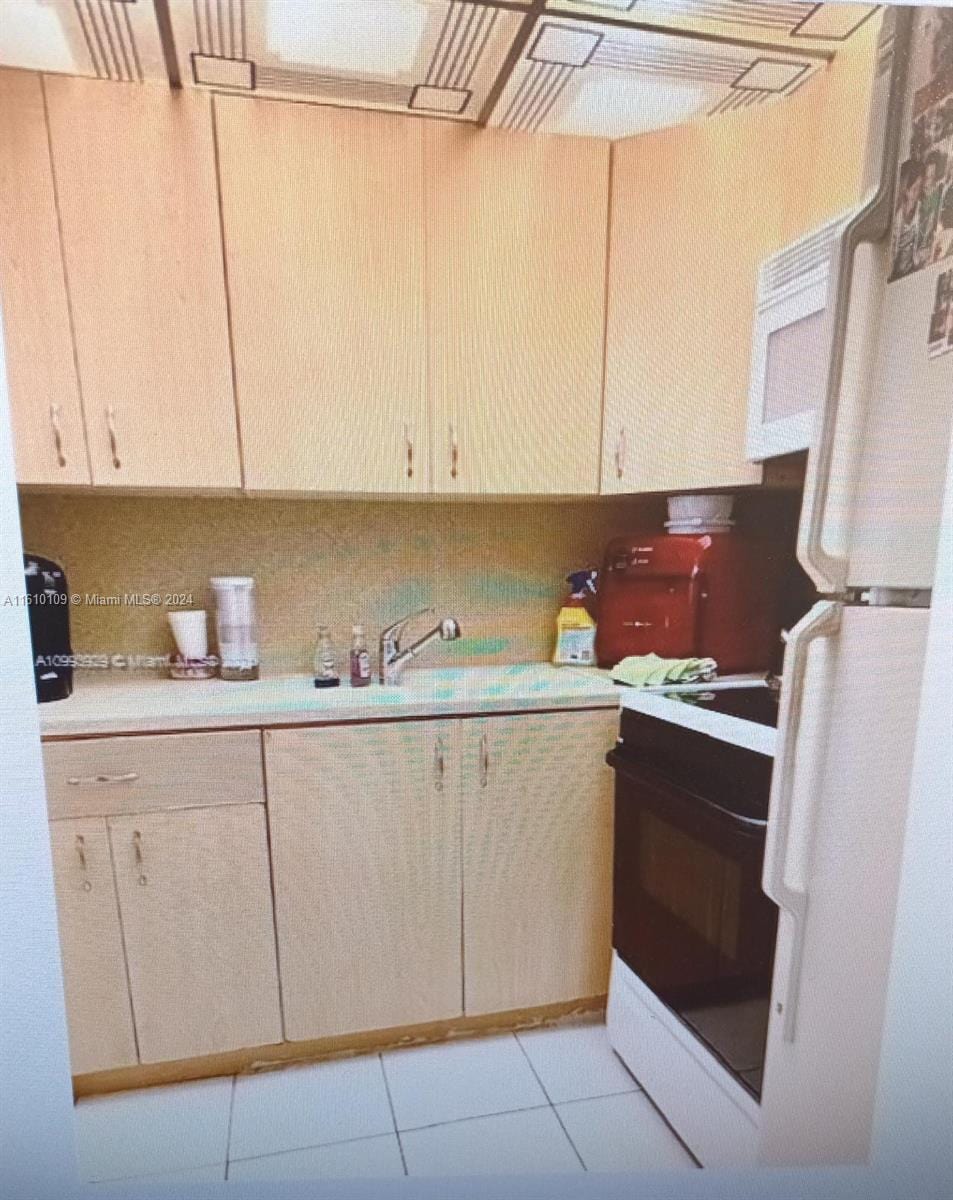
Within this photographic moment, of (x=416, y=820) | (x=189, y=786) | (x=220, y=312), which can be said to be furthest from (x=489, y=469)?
(x=189, y=786)

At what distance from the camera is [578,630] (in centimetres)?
149

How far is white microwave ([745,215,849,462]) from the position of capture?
3.16ft

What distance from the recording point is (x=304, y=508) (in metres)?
1.44

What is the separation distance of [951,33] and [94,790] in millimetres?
1559

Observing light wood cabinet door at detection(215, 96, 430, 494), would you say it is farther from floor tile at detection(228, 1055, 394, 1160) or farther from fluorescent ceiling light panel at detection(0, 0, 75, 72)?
floor tile at detection(228, 1055, 394, 1160)

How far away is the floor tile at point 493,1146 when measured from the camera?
3.18 feet

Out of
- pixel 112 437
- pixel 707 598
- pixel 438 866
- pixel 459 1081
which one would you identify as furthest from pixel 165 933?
pixel 707 598

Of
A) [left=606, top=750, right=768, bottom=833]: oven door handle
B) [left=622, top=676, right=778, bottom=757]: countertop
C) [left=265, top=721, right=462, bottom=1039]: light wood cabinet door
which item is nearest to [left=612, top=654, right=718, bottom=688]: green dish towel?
[left=622, top=676, right=778, bottom=757]: countertop

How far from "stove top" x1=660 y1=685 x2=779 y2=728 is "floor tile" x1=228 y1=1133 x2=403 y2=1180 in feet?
3.08

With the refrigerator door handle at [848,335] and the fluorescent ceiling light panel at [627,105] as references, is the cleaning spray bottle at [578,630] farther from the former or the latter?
the fluorescent ceiling light panel at [627,105]

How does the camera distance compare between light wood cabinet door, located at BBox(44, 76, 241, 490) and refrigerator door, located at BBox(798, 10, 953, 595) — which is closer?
refrigerator door, located at BBox(798, 10, 953, 595)

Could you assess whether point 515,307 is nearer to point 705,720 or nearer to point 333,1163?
point 705,720

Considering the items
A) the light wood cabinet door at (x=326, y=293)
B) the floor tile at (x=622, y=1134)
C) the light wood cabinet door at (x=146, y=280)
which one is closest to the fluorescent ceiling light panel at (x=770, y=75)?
the light wood cabinet door at (x=326, y=293)

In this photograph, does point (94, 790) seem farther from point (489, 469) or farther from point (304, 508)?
point (489, 469)
